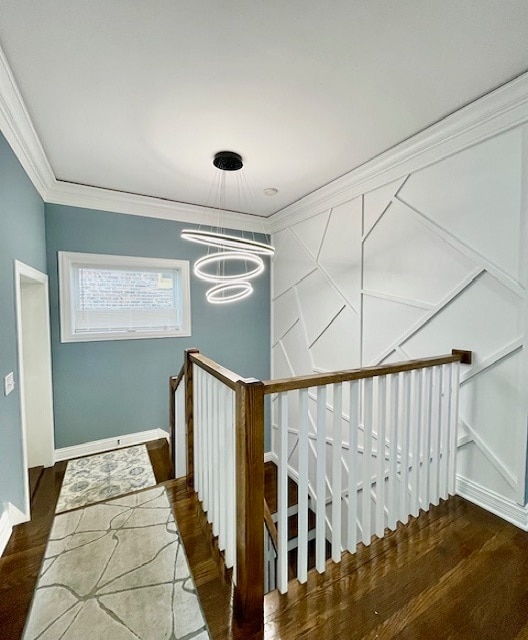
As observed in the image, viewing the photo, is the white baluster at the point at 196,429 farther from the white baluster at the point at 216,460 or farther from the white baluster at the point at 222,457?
the white baluster at the point at 222,457

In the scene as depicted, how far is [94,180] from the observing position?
125 inches

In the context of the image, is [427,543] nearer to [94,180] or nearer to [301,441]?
[301,441]

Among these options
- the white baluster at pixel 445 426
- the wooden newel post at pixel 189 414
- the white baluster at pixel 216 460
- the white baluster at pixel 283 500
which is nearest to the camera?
the white baluster at pixel 283 500

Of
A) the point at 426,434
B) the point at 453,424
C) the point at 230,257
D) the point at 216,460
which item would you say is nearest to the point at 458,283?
the point at 453,424

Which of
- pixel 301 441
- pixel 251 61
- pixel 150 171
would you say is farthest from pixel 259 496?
pixel 150 171

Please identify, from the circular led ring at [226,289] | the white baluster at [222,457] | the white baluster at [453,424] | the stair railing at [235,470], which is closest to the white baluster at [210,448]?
the stair railing at [235,470]

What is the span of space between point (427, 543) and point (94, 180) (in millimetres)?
4256

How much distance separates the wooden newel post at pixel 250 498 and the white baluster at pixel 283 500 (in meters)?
0.12

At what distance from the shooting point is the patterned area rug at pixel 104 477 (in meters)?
2.64

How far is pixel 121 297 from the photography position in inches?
146

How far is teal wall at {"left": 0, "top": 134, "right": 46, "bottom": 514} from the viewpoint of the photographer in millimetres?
1918

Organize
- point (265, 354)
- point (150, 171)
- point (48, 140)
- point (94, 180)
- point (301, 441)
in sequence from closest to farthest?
1. point (301, 441)
2. point (48, 140)
3. point (150, 171)
4. point (94, 180)
5. point (265, 354)

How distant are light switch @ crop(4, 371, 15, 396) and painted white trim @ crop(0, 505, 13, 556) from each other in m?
0.74

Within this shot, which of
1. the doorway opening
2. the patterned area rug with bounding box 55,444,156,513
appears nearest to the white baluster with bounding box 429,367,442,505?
the patterned area rug with bounding box 55,444,156,513
